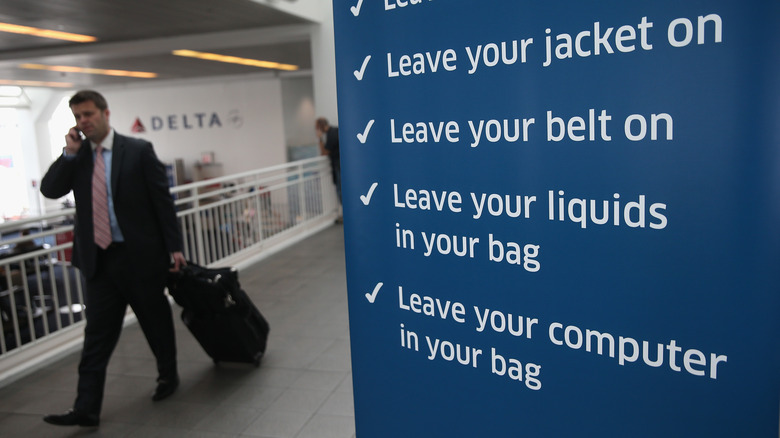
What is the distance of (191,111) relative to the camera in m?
20.9

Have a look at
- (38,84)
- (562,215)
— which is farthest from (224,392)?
(38,84)

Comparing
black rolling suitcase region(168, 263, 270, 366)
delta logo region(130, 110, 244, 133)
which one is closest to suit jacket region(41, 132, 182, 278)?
black rolling suitcase region(168, 263, 270, 366)

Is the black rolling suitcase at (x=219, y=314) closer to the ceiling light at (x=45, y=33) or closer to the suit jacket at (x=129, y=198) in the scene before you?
the suit jacket at (x=129, y=198)

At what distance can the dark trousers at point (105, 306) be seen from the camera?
11.1ft

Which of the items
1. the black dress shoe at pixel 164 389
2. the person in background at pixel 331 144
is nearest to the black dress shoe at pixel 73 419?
the black dress shoe at pixel 164 389

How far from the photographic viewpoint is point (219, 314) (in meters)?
4.06

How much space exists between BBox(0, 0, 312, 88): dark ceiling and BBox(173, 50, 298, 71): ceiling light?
0.39 m

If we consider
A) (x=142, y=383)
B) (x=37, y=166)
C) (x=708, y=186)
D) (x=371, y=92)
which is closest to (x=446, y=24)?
(x=371, y=92)

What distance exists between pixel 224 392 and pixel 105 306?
950 millimetres

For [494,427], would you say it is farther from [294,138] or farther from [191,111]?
[191,111]

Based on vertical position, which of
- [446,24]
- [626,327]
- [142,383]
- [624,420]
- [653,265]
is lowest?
[142,383]

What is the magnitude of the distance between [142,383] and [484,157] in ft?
12.0

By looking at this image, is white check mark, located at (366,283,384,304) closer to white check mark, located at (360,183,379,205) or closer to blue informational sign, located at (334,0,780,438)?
blue informational sign, located at (334,0,780,438)

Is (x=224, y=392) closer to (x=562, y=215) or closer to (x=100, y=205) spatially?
(x=100, y=205)
